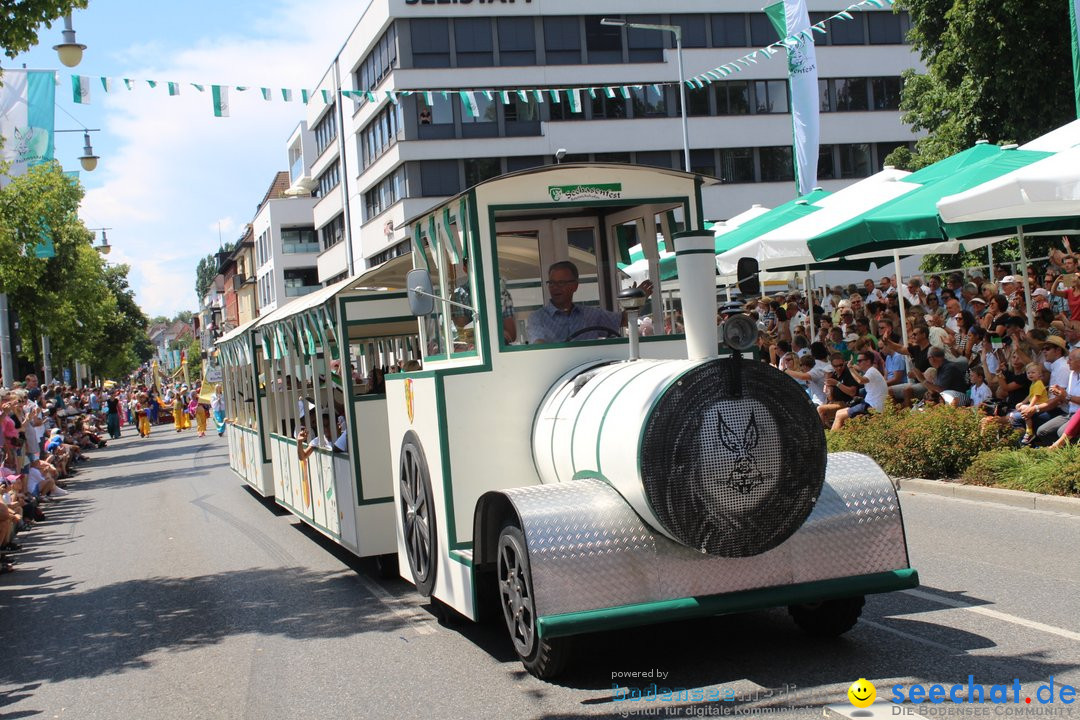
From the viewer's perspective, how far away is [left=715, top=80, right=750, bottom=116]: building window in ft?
156

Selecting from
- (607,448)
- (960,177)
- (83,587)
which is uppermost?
(960,177)

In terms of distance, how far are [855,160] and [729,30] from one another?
24.8ft

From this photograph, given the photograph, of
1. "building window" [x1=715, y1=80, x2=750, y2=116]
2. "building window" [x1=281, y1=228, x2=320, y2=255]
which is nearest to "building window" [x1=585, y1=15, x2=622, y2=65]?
"building window" [x1=715, y1=80, x2=750, y2=116]

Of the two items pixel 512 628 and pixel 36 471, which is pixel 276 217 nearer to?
pixel 36 471

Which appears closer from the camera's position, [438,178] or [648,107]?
[438,178]

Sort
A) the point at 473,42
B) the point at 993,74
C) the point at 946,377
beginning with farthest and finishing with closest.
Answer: the point at 473,42, the point at 993,74, the point at 946,377

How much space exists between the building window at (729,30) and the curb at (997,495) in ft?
126

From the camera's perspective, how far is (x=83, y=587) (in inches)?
424

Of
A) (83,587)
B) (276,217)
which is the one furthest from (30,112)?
(276,217)

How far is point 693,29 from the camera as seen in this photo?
47.2m

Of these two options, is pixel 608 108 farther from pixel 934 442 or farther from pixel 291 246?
pixel 934 442

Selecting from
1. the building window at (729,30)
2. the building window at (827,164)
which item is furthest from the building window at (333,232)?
the building window at (827,164)

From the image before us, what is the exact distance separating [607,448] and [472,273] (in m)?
1.67

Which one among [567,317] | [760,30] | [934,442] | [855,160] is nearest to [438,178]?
[760,30]
